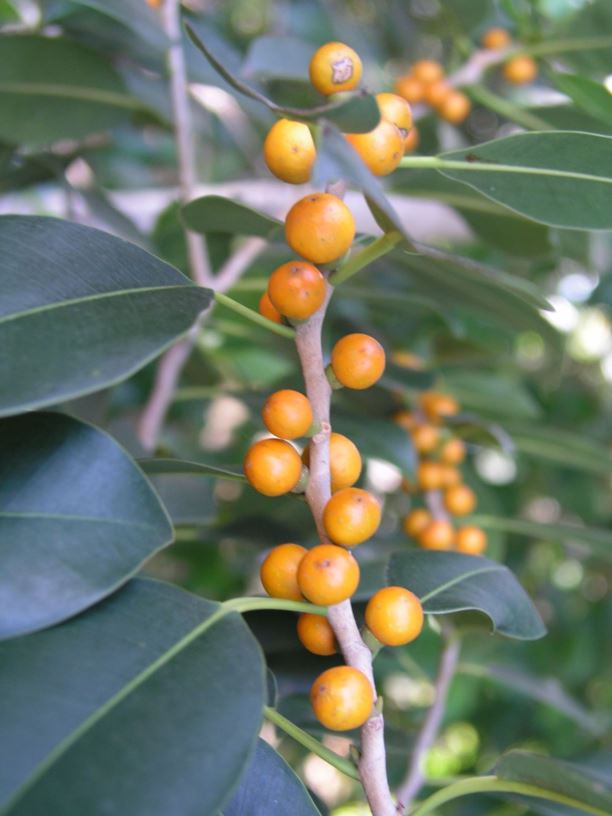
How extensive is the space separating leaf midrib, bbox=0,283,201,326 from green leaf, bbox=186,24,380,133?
12 cm

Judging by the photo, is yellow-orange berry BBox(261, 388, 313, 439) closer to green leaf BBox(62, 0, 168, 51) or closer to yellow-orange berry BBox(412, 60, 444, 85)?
green leaf BBox(62, 0, 168, 51)

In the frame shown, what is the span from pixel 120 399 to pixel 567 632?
3.17 feet

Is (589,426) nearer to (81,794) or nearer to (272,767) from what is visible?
(272,767)

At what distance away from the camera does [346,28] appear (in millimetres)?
1344

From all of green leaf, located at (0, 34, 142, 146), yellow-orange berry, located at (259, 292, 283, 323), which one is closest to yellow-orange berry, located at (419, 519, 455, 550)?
yellow-orange berry, located at (259, 292, 283, 323)

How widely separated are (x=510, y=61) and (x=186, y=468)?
2.69 ft

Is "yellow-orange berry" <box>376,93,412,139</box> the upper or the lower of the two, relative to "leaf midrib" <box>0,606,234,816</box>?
upper

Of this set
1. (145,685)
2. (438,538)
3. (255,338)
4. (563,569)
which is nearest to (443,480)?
(438,538)

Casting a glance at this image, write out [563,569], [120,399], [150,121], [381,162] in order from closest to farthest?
[381,162] → [150,121] → [120,399] → [563,569]

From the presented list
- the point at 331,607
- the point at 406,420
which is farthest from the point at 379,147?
the point at 406,420

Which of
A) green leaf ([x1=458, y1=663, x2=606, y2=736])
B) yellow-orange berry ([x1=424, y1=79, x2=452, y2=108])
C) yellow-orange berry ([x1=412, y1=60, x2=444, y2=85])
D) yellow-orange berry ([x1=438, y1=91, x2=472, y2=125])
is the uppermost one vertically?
yellow-orange berry ([x1=412, y1=60, x2=444, y2=85])

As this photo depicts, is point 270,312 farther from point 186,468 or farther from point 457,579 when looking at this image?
point 457,579

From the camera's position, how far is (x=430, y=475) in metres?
0.93

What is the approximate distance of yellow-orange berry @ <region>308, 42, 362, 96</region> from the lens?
47cm
